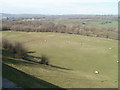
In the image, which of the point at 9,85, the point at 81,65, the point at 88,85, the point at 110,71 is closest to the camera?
the point at 9,85

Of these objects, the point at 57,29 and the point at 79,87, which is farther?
the point at 57,29

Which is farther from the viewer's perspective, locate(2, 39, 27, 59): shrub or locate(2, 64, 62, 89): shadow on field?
locate(2, 39, 27, 59): shrub

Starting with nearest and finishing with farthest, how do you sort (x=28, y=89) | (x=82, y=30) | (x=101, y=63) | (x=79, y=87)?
(x=28, y=89)
(x=79, y=87)
(x=101, y=63)
(x=82, y=30)

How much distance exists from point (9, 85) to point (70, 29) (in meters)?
74.3

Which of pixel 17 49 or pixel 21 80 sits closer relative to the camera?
pixel 21 80

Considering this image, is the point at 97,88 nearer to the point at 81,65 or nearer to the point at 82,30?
the point at 81,65

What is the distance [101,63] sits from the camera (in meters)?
34.5

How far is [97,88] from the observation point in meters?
19.0

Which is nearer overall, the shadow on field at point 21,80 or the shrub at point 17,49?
the shadow on field at point 21,80

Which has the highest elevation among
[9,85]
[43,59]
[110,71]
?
[9,85]

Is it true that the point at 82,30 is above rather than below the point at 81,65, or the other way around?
above

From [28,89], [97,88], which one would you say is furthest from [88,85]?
[28,89]

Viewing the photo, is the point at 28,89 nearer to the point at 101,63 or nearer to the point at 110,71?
the point at 110,71

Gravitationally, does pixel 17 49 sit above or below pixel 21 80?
below
